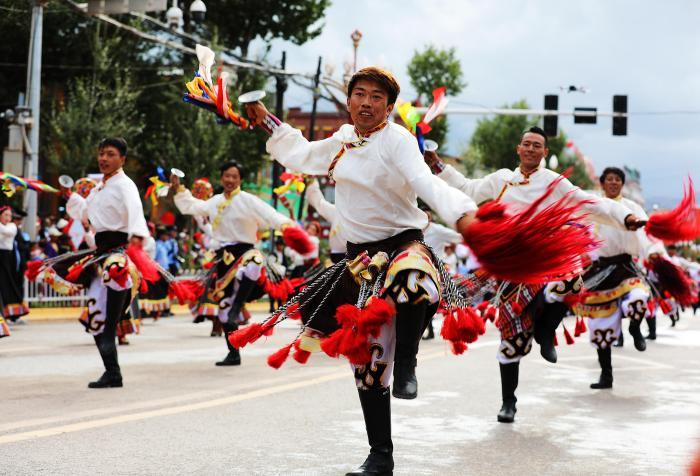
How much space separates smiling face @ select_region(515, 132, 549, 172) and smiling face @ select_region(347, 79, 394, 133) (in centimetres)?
237

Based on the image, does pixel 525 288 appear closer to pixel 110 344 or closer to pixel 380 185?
pixel 380 185

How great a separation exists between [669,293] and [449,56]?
38.5 m

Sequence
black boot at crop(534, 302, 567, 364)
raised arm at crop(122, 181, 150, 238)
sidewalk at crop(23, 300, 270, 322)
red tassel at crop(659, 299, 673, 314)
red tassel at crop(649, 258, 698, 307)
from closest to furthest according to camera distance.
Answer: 1. black boot at crop(534, 302, 567, 364)
2. raised arm at crop(122, 181, 150, 238)
3. red tassel at crop(659, 299, 673, 314)
4. red tassel at crop(649, 258, 698, 307)
5. sidewalk at crop(23, 300, 270, 322)

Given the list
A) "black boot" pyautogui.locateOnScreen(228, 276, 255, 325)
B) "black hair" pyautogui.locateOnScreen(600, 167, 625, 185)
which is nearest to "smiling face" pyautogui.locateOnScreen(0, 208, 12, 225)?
"black boot" pyautogui.locateOnScreen(228, 276, 255, 325)

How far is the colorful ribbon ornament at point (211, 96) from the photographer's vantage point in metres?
5.59

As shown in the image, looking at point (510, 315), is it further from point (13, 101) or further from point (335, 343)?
point (13, 101)

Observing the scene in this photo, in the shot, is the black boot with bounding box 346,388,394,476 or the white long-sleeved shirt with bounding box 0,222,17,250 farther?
the white long-sleeved shirt with bounding box 0,222,17,250

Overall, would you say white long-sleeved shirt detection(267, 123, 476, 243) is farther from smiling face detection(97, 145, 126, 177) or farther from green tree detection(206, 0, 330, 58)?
green tree detection(206, 0, 330, 58)

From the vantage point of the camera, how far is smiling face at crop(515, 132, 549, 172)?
7242mm

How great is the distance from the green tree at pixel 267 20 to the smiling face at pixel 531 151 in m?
29.6

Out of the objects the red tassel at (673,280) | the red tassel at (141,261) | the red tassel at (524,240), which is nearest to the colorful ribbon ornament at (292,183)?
the red tassel at (141,261)

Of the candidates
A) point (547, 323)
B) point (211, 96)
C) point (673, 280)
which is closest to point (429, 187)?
point (211, 96)

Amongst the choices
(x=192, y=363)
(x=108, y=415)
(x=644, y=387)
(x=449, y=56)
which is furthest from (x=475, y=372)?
(x=449, y=56)

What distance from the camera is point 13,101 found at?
3039 cm
